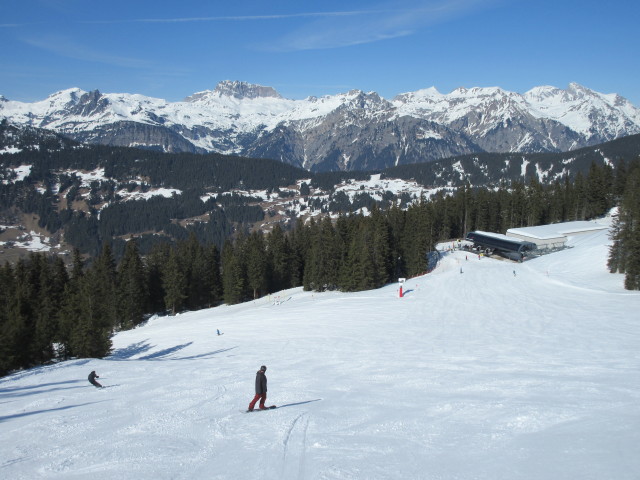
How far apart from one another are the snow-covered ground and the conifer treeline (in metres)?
8.95

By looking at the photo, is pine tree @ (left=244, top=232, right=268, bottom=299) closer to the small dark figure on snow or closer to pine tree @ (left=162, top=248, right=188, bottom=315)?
pine tree @ (left=162, top=248, right=188, bottom=315)

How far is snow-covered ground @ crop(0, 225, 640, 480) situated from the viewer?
36.3 feet

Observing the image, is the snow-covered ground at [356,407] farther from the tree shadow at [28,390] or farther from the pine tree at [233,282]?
the pine tree at [233,282]

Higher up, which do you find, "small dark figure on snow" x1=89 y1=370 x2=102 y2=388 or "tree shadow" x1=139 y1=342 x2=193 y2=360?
"small dark figure on snow" x1=89 y1=370 x2=102 y2=388

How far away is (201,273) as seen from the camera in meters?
76.7

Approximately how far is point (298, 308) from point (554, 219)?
89626 mm

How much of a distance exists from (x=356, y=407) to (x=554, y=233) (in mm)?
85801

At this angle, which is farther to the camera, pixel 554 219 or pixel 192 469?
pixel 554 219

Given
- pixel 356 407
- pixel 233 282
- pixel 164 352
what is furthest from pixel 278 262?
pixel 356 407

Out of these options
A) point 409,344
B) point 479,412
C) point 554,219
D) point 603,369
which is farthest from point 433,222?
point 479,412

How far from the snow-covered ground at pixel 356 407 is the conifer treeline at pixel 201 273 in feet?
29.4

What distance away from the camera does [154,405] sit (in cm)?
1698

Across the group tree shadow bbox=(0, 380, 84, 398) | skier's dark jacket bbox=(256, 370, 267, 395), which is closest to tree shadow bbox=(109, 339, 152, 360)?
tree shadow bbox=(0, 380, 84, 398)

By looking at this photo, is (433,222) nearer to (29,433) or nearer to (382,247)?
(382,247)
